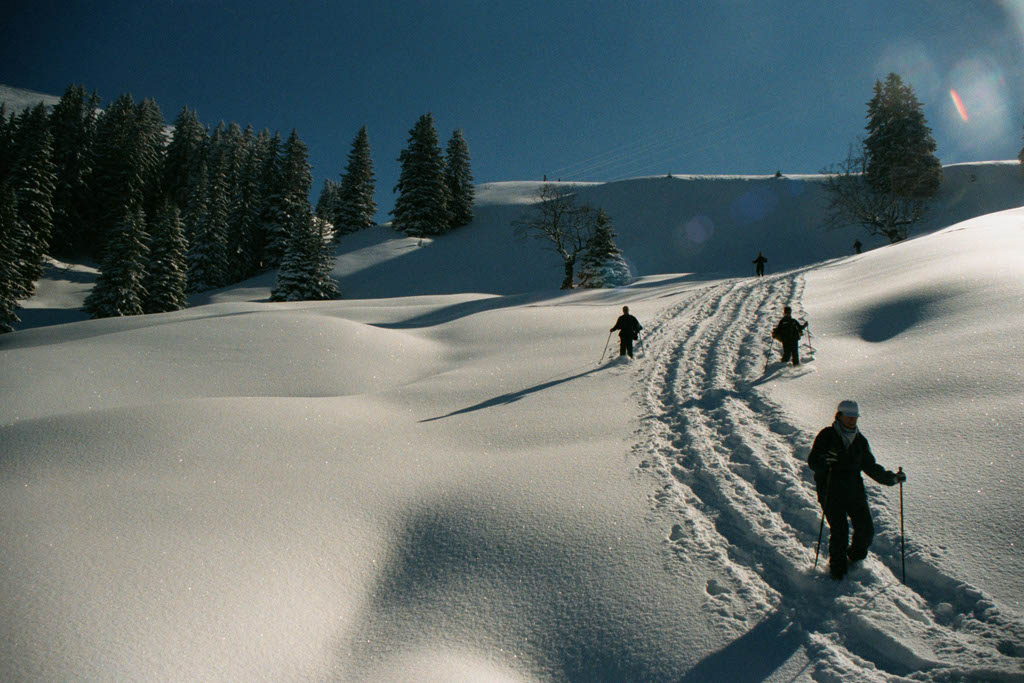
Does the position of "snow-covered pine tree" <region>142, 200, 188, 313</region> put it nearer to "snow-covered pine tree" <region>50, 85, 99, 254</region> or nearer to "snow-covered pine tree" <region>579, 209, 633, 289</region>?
"snow-covered pine tree" <region>50, 85, 99, 254</region>

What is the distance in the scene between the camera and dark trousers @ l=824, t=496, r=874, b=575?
4324mm

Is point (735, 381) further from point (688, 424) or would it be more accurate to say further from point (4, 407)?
point (4, 407)

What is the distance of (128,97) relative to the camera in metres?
62.3

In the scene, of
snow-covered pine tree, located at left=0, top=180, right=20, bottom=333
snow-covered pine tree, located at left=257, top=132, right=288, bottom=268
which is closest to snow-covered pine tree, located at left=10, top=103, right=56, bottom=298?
snow-covered pine tree, located at left=0, top=180, right=20, bottom=333

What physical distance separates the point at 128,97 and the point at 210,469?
7854 cm

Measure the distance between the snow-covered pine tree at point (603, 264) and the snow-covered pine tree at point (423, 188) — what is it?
22.9m

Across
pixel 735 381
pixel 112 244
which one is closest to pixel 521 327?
→ pixel 735 381

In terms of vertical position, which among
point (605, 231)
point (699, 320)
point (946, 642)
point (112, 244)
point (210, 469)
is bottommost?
point (946, 642)

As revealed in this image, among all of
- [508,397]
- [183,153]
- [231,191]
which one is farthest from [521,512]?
[183,153]

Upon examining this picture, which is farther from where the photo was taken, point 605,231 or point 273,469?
point 605,231

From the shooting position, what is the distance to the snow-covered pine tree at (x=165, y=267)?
3591 cm

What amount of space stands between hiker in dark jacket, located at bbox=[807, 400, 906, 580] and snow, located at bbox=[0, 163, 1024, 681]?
0.91 ft

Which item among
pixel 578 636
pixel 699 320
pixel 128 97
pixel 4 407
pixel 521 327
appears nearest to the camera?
pixel 578 636

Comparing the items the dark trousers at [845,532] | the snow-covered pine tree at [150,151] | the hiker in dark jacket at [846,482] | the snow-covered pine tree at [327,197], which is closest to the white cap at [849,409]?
the hiker in dark jacket at [846,482]
